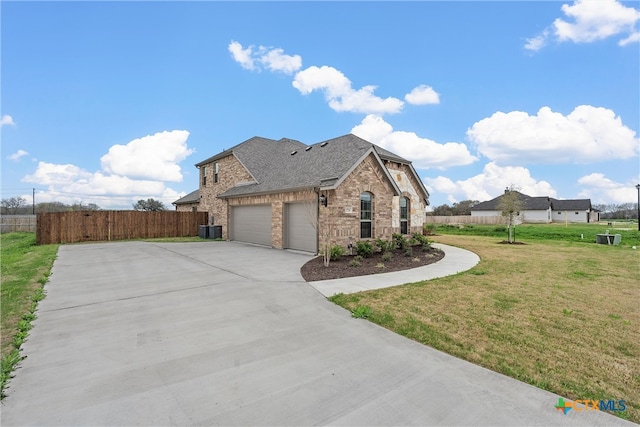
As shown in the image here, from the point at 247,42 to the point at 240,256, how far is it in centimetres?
1018

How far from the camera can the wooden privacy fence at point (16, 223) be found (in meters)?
23.7

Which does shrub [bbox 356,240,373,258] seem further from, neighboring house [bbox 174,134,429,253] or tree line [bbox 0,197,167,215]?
tree line [bbox 0,197,167,215]

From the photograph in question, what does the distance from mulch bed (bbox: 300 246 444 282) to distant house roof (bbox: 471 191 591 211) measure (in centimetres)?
5027

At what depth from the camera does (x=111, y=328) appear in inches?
176

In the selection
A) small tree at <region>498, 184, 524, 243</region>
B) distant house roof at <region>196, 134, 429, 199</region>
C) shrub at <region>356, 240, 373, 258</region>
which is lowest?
shrub at <region>356, 240, 373, 258</region>

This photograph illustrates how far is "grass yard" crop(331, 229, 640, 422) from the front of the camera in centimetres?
316

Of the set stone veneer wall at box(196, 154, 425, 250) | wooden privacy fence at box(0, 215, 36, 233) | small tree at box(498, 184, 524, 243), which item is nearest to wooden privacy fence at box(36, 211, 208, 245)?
stone veneer wall at box(196, 154, 425, 250)

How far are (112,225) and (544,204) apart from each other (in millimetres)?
65026

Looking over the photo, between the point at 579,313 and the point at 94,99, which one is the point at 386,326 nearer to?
the point at 579,313

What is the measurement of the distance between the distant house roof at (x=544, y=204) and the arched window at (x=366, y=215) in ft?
164

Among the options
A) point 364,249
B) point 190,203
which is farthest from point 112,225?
point 364,249

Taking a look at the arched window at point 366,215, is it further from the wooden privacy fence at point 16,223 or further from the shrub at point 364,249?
the wooden privacy fence at point 16,223

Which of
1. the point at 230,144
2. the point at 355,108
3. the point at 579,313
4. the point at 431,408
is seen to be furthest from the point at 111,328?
the point at 230,144

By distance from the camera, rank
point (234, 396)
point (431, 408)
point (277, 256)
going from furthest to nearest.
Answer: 1. point (277, 256)
2. point (234, 396)
3. point (431, 408)
